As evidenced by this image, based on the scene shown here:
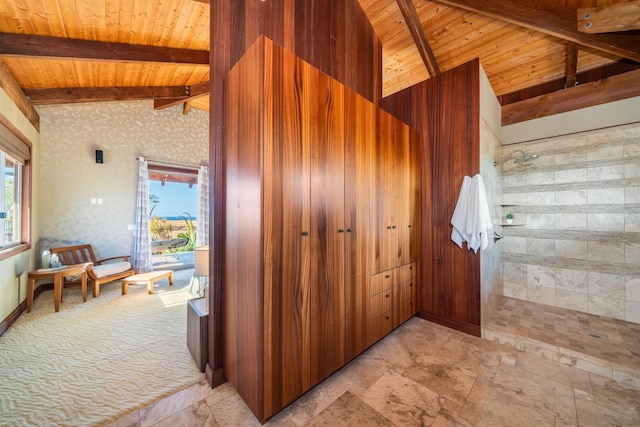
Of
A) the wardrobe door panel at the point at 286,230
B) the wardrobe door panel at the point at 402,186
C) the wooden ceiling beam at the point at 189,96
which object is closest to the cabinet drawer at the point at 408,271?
the wardrobe door panel at the point at 402,186

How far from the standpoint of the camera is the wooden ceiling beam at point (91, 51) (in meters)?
2.59

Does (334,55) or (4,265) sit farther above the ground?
(334,55)

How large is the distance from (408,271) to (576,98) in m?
3.23

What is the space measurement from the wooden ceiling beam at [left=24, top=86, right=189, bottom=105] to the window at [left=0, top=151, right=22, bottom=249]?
46.9 inches

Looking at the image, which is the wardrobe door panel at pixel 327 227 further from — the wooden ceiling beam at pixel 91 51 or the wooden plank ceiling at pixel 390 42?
the wooden ceiling beam at pixel 91 51

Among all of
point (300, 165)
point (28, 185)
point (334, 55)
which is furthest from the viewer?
point (28, 185)

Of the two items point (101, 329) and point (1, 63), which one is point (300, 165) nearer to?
point (101, 329)

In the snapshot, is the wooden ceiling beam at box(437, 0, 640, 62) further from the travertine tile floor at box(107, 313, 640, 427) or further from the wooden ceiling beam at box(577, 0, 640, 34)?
the travertine tile floor at box(107, 313, 640, 427)

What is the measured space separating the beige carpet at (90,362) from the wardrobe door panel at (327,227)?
107 cm

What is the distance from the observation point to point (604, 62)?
3.02 meters

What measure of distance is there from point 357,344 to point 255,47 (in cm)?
218

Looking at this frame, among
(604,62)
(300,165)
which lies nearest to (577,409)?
(300,165)

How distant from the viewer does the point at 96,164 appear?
4.32 metres

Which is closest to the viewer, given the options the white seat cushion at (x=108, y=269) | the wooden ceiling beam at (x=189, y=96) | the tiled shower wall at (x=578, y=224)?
the tiled shower wall at (x=578, y=224)
